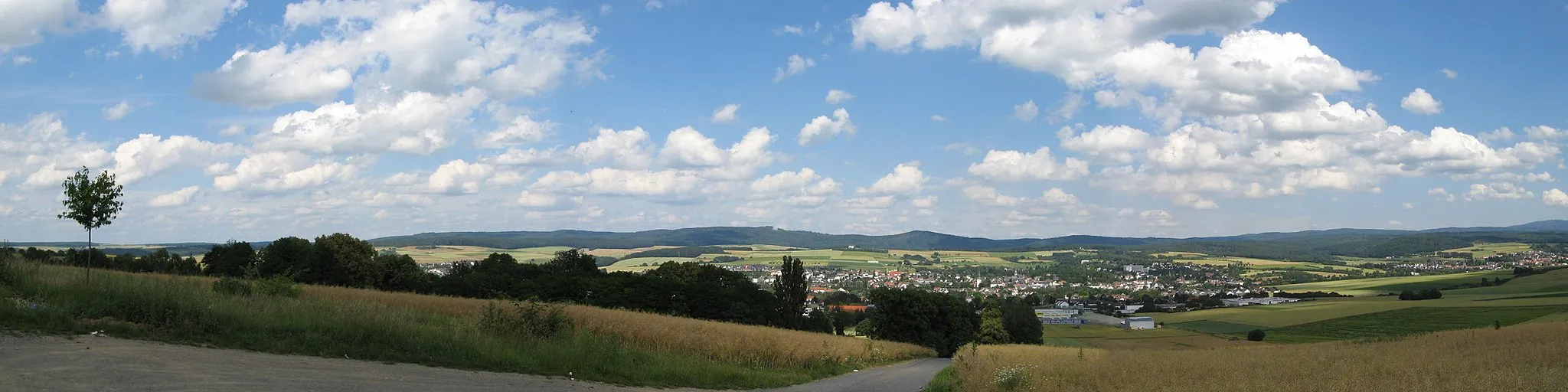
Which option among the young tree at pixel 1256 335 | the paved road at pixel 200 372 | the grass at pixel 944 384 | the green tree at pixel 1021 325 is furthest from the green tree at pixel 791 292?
the paved road at pixel 200 372

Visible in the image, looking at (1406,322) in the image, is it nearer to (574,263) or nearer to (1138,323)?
(1138,323)

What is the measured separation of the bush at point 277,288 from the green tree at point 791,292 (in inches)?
1997

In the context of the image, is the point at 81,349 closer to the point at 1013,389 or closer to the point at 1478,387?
the point at 1013,389

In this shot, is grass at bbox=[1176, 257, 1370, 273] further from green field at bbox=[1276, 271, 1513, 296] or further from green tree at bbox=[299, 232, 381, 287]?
green tree at bbox=[299, 232, 381, 287]

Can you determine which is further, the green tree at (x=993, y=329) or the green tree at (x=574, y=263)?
the green tree at (x=574, y=263)

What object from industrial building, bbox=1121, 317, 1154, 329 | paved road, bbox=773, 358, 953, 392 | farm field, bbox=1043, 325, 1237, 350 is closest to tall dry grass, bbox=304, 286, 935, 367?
paved road, bbox=773, 358, 953, 392

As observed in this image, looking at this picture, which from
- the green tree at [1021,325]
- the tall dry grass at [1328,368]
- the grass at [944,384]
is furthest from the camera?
the green tree at [1021,325]

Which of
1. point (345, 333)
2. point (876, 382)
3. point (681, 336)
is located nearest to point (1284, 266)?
point (876, 382)

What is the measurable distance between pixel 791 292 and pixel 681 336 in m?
48.8

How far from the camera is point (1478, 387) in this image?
39.9 feet

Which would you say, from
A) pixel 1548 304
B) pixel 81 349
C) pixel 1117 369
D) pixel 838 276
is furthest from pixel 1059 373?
pixel 838 276

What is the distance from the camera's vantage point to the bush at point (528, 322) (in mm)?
19250

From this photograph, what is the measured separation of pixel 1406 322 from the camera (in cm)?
4644

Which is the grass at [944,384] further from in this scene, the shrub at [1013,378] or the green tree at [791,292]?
the green tree at [791,292]
